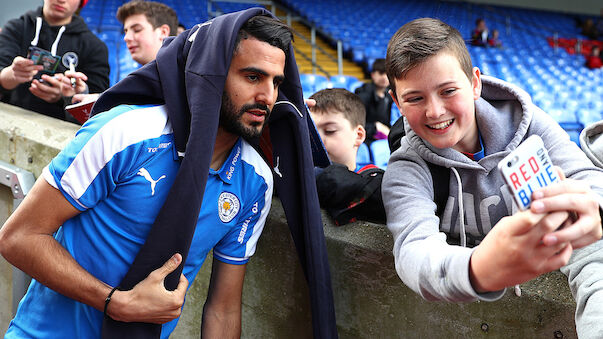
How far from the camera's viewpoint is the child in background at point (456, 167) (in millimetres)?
1099

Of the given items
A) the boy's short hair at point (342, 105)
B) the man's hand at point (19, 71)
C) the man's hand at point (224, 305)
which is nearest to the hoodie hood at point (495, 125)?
the man's hand at point (224, 305)

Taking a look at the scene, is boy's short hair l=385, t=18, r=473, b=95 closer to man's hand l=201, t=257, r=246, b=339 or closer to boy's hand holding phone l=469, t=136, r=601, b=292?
boy's hand holding phone l=469, t=136, r=601, b=292

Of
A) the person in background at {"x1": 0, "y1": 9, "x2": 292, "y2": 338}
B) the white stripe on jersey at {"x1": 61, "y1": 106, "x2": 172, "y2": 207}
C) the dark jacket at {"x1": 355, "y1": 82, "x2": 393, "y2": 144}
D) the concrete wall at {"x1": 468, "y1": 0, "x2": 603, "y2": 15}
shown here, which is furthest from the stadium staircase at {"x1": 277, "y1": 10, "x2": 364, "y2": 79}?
the concrete wall at {"x1": 468, "y1": 0, "x2": 603, "y2": 15}

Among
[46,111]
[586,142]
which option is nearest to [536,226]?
[586,142]

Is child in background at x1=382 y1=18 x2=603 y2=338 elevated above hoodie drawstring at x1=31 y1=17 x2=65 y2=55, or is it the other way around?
child in background at x1=382 y1=18 x2=603 y2=338

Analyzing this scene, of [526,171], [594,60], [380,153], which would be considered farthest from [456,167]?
[594,60]

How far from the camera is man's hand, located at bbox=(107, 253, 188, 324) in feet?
4.69

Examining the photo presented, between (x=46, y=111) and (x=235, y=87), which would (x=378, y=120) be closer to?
(x=46, y=111)

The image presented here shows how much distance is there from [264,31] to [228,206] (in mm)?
530

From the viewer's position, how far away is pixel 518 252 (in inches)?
35.3

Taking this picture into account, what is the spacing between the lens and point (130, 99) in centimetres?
160

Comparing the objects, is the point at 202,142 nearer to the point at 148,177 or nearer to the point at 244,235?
the point at 148,177

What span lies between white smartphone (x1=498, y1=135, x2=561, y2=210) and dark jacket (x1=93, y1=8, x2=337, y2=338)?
2.52 feet

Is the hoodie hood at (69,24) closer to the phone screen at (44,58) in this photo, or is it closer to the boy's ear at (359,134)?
the phone screen at (44,58)
